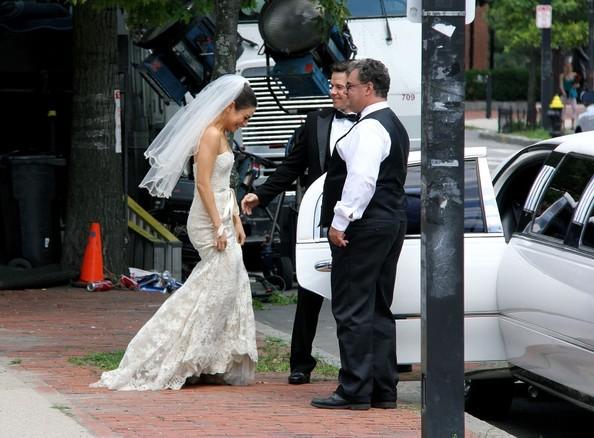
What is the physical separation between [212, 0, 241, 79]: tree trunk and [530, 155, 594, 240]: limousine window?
3013 mm

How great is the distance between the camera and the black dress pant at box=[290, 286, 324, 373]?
787 cm

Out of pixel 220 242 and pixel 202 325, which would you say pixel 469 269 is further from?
pixel 202 325

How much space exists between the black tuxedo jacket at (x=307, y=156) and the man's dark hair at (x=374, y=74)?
0.98 metres

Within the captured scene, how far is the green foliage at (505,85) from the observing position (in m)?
49.9

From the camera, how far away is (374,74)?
7.01m

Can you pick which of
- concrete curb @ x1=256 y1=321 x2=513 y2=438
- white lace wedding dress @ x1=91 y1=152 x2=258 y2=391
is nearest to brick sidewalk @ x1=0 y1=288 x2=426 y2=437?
white lace wedding dress @ x1=91 y1=152 x2=258 y2=391

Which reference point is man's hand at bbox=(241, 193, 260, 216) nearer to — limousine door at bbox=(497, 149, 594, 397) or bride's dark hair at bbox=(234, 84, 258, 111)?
bride's dark hair at bbox=(234, 84, 258, 111)

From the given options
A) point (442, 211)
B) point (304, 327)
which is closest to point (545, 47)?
point (304, 327)

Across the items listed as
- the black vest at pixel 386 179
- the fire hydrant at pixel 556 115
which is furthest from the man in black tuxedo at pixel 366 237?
the fire hydrant at pixel 556 115

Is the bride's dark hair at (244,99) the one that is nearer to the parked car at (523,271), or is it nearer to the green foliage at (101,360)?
the parked car at (523,271)

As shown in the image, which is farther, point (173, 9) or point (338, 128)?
point (173, 9)

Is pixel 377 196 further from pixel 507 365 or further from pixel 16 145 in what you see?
pixel 16 145

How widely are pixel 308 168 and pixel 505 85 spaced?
4360 cm

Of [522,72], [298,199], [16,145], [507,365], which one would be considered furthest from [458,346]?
[522,72]
